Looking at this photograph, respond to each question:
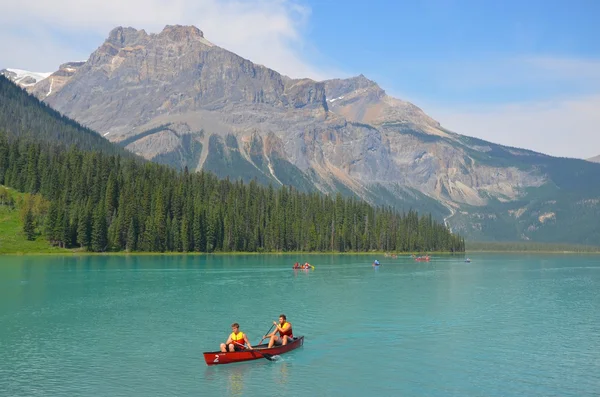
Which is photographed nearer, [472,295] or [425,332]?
[425,332]

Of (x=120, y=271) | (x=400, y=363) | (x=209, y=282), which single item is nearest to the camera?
(x=400, y=363)

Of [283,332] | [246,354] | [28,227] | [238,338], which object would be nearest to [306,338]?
[283,332]

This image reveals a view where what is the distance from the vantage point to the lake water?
150 ft

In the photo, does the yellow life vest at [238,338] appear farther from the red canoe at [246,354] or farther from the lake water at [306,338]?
the lake water at [306,338]

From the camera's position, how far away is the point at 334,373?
162ft

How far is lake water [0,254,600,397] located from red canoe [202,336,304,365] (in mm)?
679

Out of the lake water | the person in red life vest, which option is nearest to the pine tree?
the lake water

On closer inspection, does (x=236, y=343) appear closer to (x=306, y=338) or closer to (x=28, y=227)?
(x=306, y=338)

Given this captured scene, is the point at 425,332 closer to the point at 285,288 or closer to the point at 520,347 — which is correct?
the point at 520,347

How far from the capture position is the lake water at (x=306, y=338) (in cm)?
4559

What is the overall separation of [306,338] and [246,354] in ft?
41.4

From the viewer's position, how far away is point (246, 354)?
52.1m

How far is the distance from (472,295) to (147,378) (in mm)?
75280

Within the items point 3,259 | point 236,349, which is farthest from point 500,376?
point 3,259
